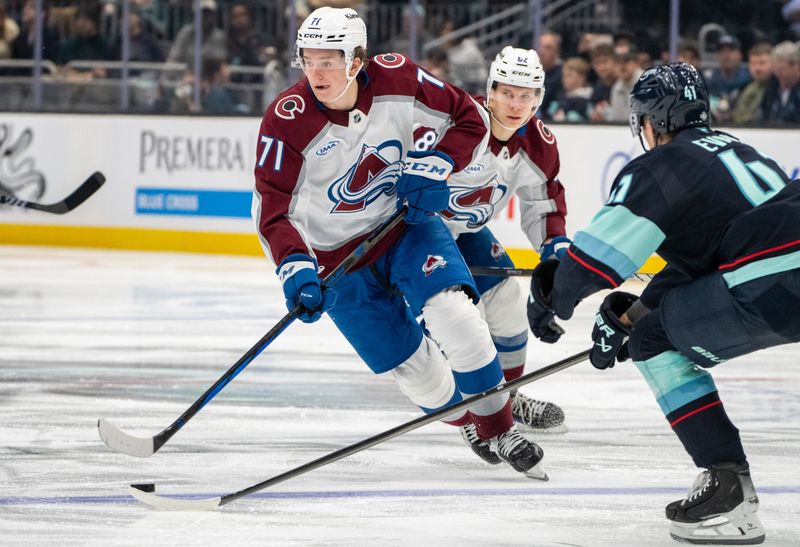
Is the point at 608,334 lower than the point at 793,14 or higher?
lower

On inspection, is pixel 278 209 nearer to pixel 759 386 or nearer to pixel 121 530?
pixel 121 530

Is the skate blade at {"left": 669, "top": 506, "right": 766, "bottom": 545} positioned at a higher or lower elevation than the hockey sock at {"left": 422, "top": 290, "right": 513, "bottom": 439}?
lower

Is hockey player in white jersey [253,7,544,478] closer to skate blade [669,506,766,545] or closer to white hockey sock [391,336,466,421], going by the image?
white hockey sock [391,336,466,421]

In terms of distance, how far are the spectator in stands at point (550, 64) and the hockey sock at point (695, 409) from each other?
19.1ft

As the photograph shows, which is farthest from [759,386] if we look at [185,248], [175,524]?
[185,248]

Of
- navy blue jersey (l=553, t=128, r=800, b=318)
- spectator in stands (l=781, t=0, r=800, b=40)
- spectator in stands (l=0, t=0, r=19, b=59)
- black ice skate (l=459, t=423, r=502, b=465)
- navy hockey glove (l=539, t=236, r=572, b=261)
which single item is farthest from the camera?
spectator in stands (l=0, t=0, r=19, b=59)

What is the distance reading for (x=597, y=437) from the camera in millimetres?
3973

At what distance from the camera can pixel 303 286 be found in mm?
3197

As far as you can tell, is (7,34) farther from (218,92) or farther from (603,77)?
(603,77)

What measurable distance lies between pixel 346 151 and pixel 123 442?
885 millimetres

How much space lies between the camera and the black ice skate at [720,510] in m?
2.76

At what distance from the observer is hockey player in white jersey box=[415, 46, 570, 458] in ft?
13.1

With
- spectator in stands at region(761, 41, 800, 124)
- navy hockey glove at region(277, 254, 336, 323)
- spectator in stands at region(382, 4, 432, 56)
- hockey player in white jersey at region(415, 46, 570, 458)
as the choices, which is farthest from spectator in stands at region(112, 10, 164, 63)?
navy hockey glove at region(277, 254, 336, 323)

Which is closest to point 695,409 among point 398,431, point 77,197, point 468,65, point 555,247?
point 398,431
